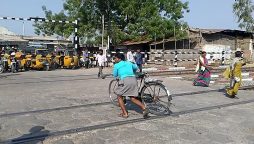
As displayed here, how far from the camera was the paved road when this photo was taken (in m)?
5.85

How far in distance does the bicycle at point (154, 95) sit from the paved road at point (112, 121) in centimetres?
34

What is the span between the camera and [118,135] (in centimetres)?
598

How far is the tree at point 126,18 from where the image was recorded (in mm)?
36312

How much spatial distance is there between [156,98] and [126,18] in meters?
30.5

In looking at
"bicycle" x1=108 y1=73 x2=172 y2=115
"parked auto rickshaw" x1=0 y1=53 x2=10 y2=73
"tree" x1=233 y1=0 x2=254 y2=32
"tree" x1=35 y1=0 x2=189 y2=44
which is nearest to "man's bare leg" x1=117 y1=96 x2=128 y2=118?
"bicycle" x1=108 y1=73 x2=172 y2=115

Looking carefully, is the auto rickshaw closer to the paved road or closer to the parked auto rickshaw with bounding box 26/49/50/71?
the parked auto rickshaw with bounding box 26/49/50/71

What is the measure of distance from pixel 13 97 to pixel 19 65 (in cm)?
1191

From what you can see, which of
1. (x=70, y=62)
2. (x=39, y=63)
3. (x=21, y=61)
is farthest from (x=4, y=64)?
(x=70, y=62)

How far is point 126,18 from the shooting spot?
3769 centimetres

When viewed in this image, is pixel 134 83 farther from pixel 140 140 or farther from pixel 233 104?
pixel 233 104

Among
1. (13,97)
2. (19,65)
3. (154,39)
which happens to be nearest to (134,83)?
(13,97)

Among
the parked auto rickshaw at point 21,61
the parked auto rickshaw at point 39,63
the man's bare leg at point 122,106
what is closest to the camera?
the man's bare leg at point 122,106

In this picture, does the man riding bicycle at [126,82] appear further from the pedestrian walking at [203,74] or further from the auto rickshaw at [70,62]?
the auto rickshaw at [70,62]

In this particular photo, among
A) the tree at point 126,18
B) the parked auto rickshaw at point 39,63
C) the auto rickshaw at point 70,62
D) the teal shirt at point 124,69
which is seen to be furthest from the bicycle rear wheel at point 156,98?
the tree at point 126,18
